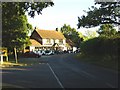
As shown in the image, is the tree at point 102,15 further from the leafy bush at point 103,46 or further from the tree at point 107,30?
the tree at point 107,30

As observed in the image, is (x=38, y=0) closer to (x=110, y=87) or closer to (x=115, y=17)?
(x=110, y=87)

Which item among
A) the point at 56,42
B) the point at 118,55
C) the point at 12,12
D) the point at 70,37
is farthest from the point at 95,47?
the point at 70,37

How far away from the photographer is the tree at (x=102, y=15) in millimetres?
31969

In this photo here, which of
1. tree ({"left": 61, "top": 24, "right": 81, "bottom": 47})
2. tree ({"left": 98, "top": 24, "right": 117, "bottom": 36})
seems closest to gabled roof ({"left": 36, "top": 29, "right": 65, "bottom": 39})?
tree ({"left": 61, "top": 24, "right": 81, "bottom": 47})

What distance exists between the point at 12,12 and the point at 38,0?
6.70ft

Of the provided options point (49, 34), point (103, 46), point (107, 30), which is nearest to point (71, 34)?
point (49, 34)

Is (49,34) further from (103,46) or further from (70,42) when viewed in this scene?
(103,46)

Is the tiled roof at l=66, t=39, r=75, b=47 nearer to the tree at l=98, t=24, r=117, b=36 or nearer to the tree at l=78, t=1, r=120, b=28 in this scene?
the tree at l=98, t=24, r=117, b=36

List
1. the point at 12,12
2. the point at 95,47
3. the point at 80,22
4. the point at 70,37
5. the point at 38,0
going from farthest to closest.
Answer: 1. the point at 70,37
2. the point at 95,47
3. the point at 80,22
4. the point at 12,12
5. the point at 38,0

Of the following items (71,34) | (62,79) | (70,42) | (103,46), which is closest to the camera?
(62,79)

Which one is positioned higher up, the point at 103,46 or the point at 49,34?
the point at 49,34

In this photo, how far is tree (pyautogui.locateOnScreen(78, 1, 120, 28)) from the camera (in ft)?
105

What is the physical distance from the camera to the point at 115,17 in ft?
108

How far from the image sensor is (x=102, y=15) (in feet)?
107
